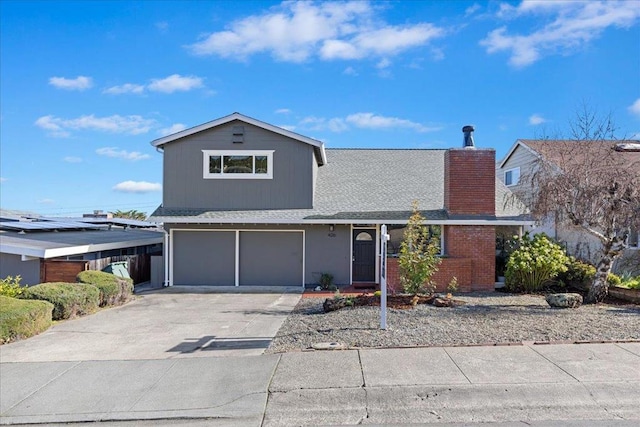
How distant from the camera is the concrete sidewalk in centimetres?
529

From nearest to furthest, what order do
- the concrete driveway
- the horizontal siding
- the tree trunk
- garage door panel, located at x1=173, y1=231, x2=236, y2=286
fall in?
the concrete driveway < the tree trunk < garage door panel, located at x1=173, y1=231, x2=236, y2=286 < the horizontal siding

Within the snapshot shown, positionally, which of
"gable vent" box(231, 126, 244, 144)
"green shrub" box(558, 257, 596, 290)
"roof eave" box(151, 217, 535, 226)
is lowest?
"green shrub" box(558, 257, 596, 290)

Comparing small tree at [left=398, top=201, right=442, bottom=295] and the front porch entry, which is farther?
the front porch entry

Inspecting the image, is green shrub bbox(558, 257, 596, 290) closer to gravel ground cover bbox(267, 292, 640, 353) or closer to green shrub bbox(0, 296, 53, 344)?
gravel ground cover bbox(267, 292, 640, 353)

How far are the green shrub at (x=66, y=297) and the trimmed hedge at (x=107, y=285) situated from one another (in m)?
0.67

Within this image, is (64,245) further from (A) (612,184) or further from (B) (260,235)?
(A) (612,184)

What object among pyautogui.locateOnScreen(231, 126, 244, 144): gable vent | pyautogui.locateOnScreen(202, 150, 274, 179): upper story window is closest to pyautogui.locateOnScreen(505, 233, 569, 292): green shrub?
pyautogui.locateOnScreen(202, 150, 274, 179): upper story window

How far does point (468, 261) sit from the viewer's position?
14.7m

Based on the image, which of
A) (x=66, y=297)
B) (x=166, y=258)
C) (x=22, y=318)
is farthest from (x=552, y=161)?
(x=22, y=318)

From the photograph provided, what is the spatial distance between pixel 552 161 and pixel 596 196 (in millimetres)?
2053

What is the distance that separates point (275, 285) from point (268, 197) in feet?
10.4

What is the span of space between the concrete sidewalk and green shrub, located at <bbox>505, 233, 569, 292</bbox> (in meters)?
6.66

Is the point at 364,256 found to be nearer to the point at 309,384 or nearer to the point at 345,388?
the point at 309,384

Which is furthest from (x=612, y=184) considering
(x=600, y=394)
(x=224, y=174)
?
(x=224, y=174)
